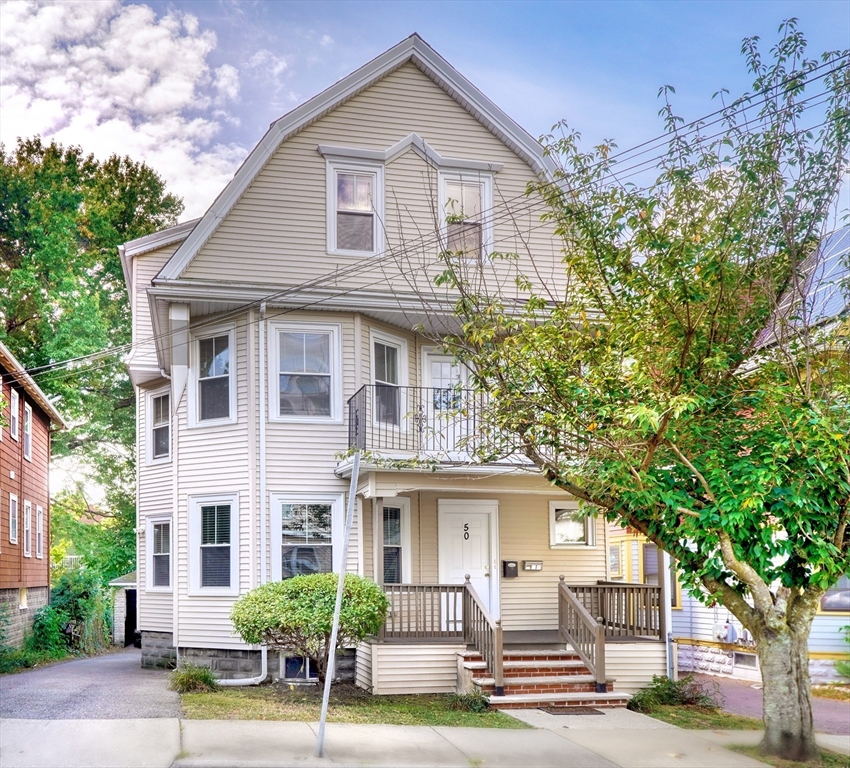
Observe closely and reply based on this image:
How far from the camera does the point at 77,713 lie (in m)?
11.2

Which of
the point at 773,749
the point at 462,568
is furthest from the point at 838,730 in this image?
the point at 462,568

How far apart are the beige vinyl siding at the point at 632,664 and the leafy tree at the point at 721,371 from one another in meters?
3.69

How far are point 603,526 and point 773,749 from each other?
7.16 meters

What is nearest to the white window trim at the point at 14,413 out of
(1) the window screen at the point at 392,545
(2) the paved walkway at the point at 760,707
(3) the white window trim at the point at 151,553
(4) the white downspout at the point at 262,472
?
(3) the white window trim at the point at 151,553

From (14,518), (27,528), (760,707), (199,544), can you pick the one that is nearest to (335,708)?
(199,544)

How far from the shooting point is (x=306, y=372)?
620 inches

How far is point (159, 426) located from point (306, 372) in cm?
404

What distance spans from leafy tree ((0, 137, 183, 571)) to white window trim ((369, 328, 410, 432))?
14.4 meters

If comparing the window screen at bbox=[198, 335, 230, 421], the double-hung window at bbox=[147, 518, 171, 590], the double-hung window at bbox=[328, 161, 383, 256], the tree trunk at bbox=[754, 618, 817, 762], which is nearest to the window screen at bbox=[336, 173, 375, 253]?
the double-hung window at bbox=[328, 161, 383, 256]

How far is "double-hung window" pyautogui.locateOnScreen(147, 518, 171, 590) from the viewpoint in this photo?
1736cm

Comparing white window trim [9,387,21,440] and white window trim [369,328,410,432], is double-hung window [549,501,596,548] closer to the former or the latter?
white window trim [369,328,410,432]

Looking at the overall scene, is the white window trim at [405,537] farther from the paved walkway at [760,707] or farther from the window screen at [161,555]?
the paved walkway at [760,707]

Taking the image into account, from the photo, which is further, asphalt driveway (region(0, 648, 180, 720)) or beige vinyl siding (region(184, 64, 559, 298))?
beige vinyl siding (region(184, 64, 559, 298))

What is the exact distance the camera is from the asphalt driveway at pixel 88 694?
11250 mm
